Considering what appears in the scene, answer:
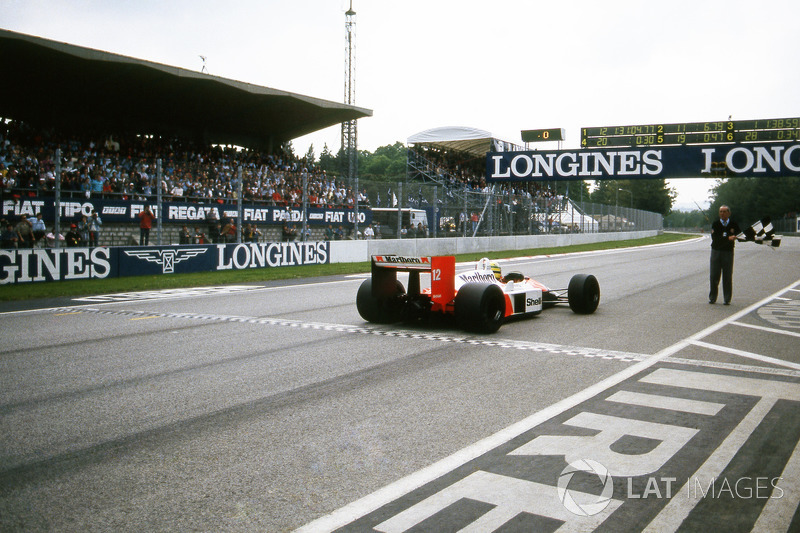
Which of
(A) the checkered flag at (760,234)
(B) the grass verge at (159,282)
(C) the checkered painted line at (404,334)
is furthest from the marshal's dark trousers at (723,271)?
(B) the grass verge at (159,282)

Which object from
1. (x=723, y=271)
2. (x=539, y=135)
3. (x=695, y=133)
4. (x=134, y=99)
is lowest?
(x=723, y=271)

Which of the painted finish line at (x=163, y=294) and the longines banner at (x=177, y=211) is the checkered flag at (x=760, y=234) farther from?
the longines banner at (x=177, y=211)

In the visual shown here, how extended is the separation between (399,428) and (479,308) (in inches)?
144

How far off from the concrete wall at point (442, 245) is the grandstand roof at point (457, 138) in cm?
960

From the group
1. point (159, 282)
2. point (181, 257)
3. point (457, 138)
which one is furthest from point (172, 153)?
point (457, 138)

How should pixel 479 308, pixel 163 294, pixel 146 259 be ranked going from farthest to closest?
1. pixel 146 259
2. pixel 163 294
3. pixel 479 308

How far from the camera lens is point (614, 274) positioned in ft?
59.2

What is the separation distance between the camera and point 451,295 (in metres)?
8.39

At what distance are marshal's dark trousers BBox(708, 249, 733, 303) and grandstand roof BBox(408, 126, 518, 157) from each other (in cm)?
3372

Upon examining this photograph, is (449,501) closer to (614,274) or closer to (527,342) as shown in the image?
(527,342)

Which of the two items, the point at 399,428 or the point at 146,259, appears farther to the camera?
the point at 146,259

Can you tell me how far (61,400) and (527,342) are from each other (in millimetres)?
4719

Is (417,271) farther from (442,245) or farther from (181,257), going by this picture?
(442,245)

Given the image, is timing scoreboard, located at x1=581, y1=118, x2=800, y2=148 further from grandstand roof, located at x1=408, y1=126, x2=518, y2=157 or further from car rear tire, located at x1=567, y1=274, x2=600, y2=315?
car rear tire, located at x1=567, y1=274, x2=600, y2=315
